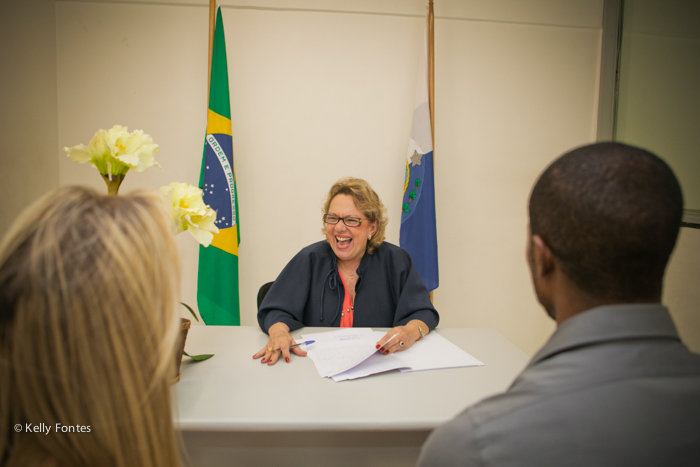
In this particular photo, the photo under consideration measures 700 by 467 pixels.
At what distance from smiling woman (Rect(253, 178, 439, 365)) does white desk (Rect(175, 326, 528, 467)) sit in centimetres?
44

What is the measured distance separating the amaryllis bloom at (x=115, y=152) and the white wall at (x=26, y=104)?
5.91 feet

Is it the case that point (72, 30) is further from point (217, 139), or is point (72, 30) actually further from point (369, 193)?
point (369, 193)

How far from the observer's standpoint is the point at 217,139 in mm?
2619

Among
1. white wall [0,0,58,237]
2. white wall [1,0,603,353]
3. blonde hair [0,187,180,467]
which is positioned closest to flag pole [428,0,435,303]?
white wall [1,0,603,353]

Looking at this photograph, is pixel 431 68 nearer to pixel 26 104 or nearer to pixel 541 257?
pixel 541 257

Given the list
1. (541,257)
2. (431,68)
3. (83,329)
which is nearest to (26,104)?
(431,68)

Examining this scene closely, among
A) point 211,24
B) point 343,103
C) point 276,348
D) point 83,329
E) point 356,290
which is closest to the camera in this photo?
point 83,329

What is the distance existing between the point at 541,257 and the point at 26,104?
313 cm

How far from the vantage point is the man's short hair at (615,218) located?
0.57m

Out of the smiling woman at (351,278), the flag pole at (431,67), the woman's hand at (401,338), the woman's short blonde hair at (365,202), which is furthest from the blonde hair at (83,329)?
the flag pole at (431,67)

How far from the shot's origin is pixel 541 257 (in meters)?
0.69

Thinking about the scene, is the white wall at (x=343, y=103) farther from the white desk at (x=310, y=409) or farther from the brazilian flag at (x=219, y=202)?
the white desk at (x=310, y=409)

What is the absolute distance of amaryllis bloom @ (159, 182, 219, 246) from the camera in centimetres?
108

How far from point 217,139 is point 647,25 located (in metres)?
3.09
